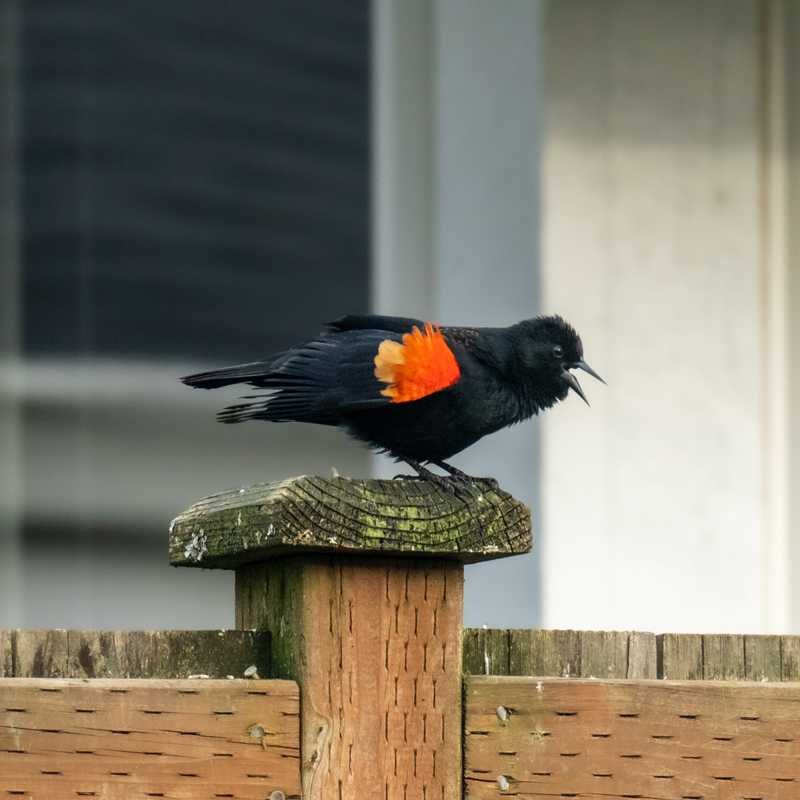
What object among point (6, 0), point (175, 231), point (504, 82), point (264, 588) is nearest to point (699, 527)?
point (504, 82)

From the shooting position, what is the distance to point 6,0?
461 cm

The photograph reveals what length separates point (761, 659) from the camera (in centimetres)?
173

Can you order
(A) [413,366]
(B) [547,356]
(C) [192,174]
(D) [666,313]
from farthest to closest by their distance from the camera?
(D) [666,313] < (C) [192,174] < (B) [547,356] < (A) [413,366]

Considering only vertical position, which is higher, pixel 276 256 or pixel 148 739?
pixel 276 256

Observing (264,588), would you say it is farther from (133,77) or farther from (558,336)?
(133,77)

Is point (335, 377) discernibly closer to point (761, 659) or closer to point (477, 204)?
point (761, 659)

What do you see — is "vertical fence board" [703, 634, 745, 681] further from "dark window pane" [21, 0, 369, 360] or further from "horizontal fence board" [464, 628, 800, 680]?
"dark window pane" [21, 0, 369, 360]

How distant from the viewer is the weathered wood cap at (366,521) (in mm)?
1479

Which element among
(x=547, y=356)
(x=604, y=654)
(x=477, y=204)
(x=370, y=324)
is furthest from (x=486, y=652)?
(x=477, y=204)

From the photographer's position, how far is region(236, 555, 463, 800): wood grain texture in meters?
1.48

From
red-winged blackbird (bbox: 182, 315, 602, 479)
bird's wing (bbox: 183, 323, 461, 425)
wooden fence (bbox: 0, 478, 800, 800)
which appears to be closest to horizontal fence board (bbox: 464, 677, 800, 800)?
wooden fence (bbox: 0, 478, 800, 800)

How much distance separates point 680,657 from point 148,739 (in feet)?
1.95

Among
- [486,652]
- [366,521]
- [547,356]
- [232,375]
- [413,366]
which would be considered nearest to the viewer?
[366,521]

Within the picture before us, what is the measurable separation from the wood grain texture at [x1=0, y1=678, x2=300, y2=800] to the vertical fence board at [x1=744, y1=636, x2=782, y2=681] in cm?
52
